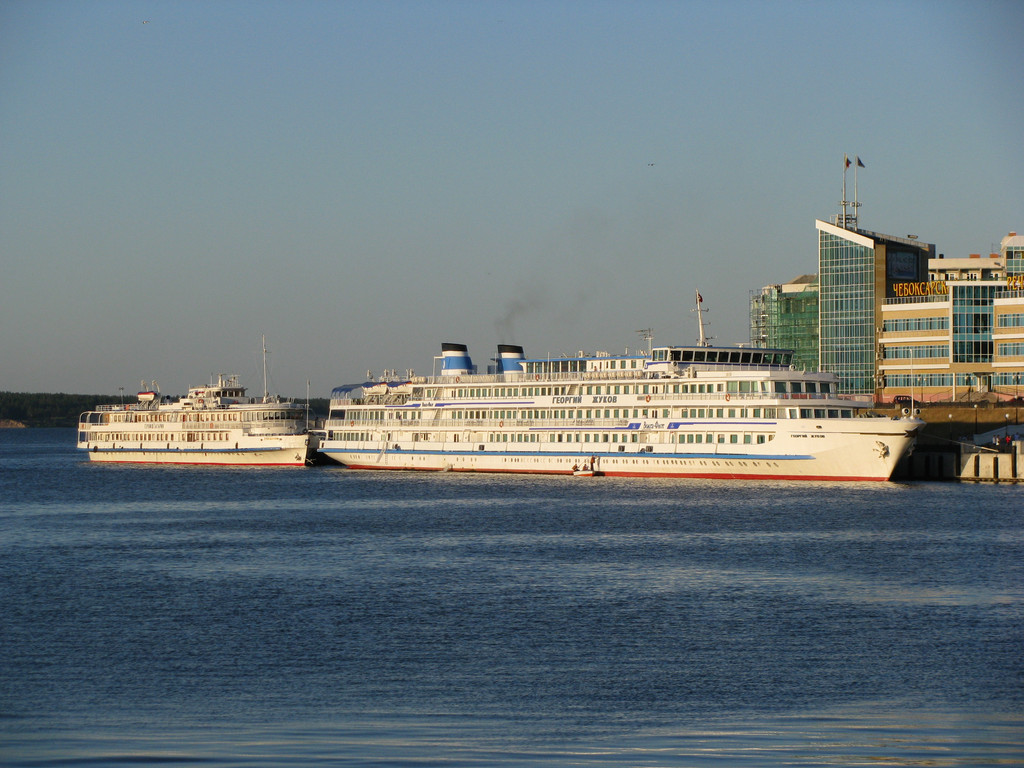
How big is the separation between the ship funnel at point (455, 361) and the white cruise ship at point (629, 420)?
0.10 m

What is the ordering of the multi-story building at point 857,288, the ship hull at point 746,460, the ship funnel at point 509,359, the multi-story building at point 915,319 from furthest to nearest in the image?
the multi-story building at point 857,288
the multi-story building at point 915,319
the ship funnel at point 509,359
the ship hull at point 746,460

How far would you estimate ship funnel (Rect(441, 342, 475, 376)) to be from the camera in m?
102

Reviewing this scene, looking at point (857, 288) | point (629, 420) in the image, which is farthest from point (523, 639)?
point (857, 288)

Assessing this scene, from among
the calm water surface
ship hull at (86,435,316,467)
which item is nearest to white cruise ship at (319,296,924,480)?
ship hull at (86,435,316,467)

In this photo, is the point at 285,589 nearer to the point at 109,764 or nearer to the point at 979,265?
the point at 109,764

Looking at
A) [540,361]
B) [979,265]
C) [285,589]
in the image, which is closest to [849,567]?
[285,589]

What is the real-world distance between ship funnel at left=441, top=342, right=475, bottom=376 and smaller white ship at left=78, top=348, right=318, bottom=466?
18.8 m

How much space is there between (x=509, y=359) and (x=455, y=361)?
18.9ft

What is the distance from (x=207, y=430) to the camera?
4712 inches

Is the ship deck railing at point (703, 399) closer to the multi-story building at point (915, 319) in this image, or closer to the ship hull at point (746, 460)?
the ship hull at point (746, 460)

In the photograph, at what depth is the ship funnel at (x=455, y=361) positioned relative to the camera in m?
102

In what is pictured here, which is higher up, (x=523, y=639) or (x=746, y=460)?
(x=746, y=460)

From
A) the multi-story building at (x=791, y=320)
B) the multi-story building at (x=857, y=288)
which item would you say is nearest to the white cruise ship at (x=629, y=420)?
the multi-story building at (x=857, y=288)

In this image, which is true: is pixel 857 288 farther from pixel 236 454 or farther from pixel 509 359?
pixel 236 454
